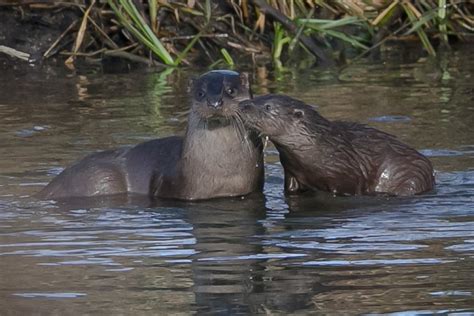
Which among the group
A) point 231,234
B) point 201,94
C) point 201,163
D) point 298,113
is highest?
point 201,94

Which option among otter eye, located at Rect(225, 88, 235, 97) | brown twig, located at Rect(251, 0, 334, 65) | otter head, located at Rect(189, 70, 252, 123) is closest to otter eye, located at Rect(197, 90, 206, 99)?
otter head, located at Rect(189, 70, 252, 123)

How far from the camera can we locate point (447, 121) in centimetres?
761

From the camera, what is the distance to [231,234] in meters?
5.19

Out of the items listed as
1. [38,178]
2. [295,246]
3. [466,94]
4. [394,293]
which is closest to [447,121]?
[466,94]

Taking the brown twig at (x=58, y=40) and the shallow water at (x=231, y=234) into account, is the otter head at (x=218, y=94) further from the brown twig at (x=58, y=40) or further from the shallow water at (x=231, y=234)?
the brown twig at (x=58, y=40)

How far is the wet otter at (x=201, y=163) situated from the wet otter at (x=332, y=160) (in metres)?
0.13

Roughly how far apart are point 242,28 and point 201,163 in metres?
4.56

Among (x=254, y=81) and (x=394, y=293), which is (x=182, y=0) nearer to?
(x=254, y=81)

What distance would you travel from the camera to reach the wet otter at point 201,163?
19.5 ft

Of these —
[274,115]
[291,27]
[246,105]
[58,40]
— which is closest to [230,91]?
[246,105]

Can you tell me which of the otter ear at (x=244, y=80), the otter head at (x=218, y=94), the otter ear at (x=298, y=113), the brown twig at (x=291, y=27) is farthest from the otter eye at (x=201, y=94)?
the brown twig at (x=291, y=27)

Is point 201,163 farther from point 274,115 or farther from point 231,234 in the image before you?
point 231,234

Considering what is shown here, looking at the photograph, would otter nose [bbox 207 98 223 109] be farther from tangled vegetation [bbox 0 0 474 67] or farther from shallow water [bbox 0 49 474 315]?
tangled vegetation [bbox 0 0 474 67]

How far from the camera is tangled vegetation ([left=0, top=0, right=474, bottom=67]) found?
10.0 metres
